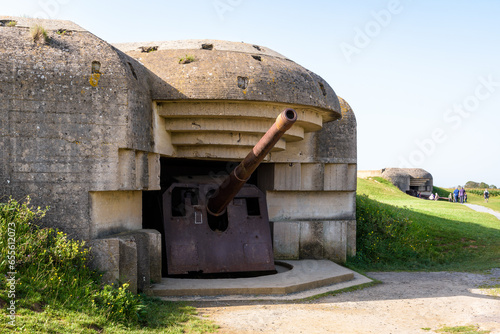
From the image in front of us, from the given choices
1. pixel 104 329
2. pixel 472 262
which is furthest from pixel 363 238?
pixel 104 329

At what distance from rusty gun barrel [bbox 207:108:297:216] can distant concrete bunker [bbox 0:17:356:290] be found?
709mm

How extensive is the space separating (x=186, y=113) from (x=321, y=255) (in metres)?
3.74

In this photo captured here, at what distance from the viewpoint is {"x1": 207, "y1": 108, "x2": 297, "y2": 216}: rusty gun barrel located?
5398mm

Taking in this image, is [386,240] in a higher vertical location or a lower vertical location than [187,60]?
lower

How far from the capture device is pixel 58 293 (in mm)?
4676

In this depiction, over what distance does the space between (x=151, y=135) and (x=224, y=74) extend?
50.3 inches

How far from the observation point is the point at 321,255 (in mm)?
8820

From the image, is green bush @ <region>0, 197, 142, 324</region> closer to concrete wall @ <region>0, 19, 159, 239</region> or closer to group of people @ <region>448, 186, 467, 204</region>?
concrete wall @ <region>0, 19, 159, 239</region>

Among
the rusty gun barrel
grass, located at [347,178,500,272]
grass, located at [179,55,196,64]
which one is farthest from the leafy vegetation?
grass, located at [347,178,500,272]

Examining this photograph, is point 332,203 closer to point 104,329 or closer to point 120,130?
point 120,130

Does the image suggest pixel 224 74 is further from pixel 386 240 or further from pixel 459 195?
pixel 459 195

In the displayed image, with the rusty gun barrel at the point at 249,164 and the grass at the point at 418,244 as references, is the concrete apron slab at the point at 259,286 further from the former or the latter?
the grass at the point at 418,244

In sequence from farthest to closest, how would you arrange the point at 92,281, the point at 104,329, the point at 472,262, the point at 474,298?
the point at 472,262 < the point at 474,298 < the point at 92,281 < the point at 104,329

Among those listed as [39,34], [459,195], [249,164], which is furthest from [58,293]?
[459,195]
